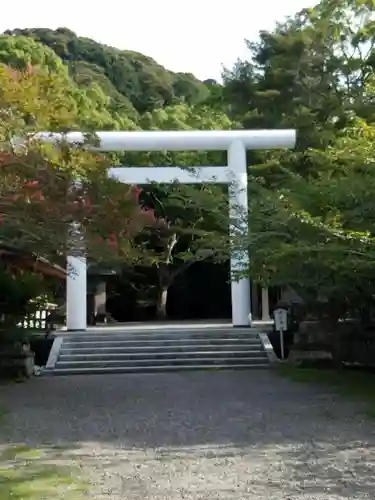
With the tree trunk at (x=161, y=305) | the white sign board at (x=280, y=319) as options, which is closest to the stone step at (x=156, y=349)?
the white sign board at (x=280, y=319)

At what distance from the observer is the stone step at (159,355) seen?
1489 centimetres

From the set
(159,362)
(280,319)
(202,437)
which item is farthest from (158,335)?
(202,437)

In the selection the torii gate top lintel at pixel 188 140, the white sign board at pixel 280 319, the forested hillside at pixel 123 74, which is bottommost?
the white sign board at pixel 280 319

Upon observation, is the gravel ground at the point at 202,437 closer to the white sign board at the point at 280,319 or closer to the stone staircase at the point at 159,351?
the stone staircase at the point at 159,351

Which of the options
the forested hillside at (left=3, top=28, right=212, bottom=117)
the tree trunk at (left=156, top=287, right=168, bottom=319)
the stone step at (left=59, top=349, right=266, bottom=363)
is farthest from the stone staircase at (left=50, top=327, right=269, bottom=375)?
the forested hillside at (left=3, top=28, right=212, bottom=117)

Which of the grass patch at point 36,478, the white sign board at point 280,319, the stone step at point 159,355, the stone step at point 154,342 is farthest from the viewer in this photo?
the stone step at point 154,342

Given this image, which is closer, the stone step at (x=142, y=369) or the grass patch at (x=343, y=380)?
the grass patch at (x=343, y=380)

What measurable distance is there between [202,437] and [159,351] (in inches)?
328

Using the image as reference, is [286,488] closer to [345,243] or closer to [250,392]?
[345,243]

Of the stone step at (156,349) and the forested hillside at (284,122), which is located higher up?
the forested hillside at (284,122)

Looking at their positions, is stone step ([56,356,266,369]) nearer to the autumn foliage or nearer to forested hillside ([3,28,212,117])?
the autumn foliage

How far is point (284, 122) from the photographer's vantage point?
20531 mm

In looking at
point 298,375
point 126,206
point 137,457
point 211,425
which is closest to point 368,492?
point 137,457

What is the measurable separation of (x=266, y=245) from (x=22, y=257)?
4.66 m
